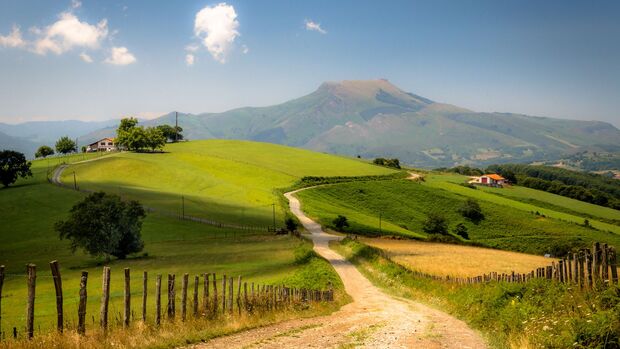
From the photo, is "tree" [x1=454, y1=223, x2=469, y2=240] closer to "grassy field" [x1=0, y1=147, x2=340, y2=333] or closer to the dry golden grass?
the dry golden grass

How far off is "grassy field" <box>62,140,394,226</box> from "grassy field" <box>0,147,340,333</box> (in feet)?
44.5

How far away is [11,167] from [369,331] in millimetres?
142953

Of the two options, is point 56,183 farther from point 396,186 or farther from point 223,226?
point 396,186

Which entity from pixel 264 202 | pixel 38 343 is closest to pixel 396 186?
pixel 264 202

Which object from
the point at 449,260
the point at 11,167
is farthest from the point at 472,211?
the point at 11,167

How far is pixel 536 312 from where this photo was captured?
19.5m

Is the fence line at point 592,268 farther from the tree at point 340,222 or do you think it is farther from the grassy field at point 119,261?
the tree at point 340,222

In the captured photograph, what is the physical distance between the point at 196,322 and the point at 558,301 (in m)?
15.1

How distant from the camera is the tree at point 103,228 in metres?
70.8

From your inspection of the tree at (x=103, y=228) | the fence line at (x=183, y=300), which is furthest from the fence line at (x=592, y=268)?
the tree at (x=103, y=228)

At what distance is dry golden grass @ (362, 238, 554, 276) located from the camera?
6554cm

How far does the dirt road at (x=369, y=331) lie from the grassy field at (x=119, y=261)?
35.0ft

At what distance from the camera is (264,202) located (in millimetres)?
127812

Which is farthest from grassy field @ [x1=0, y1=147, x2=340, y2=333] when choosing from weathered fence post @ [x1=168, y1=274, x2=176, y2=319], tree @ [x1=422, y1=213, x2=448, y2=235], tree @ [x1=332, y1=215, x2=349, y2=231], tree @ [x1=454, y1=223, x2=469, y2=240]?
tree @ [x1=454, y1=223, x2=469, y2=240]
